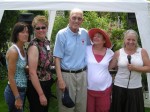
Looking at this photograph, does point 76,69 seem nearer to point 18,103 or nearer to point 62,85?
point 62,85

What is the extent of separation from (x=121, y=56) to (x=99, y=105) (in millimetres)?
742

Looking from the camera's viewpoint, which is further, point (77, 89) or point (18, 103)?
point (77, 89)

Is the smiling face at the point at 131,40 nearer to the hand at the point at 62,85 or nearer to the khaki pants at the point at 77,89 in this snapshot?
the khaki pants at the point at 77,89

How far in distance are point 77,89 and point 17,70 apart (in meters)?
0.87

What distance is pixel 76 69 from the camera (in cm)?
420

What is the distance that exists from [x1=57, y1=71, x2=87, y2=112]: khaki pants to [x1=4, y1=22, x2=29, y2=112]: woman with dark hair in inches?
22.9

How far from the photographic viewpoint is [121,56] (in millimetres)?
4488

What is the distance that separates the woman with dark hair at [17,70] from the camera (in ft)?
12.4

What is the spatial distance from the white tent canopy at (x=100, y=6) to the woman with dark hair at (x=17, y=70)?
36.2 inches

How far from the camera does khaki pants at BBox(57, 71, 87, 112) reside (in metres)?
4.22

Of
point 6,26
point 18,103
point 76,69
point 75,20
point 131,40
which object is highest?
point 6,26

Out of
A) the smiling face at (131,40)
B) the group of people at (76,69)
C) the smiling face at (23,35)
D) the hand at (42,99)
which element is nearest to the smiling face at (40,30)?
the group of people at (76,69)

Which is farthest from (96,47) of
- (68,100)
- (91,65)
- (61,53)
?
(68,100)

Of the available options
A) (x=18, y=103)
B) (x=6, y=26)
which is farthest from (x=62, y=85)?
(x=6, y=26)
